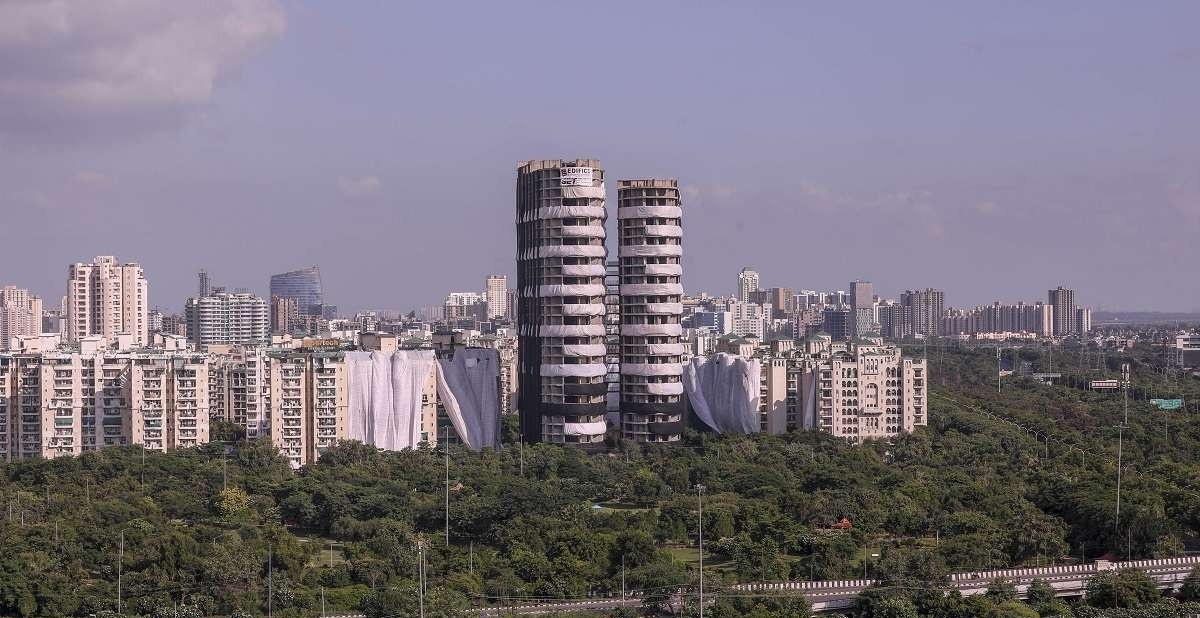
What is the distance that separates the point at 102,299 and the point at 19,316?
9895mm

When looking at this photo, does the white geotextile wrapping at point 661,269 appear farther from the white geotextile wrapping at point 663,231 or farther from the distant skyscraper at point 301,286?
the distant skyscraper at point 301,286

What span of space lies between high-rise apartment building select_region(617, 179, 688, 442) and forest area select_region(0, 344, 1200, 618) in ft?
2.87

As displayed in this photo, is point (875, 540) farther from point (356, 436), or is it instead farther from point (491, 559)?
point (356, 436)

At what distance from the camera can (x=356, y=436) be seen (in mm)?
30516

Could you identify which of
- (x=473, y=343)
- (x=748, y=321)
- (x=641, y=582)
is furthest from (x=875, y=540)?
(x=748, y=321)

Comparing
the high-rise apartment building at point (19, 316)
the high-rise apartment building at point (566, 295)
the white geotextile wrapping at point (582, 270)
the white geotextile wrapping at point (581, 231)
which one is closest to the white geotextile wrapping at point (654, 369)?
the high-rise apartment building at point (566, 295)

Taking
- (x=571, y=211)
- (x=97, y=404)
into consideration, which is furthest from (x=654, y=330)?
(x=97, y=404)

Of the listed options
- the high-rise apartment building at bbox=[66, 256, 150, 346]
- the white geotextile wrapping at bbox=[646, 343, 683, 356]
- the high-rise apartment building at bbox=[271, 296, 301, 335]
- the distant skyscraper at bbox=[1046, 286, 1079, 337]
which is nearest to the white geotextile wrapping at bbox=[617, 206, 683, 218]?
Result: the white geotextile wrapping at bbox=[646, 343, 683, 356]

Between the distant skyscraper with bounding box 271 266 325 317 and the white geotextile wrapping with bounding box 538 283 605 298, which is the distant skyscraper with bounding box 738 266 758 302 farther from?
the white geotextile wrapping with bounding box 538 283 605 298

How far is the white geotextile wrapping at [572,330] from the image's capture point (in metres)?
30.2

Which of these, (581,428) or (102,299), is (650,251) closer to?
(581,428)

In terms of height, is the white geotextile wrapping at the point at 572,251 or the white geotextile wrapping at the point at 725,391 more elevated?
the white geotextile wrapping at the point at 572,251

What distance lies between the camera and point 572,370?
1192 inches

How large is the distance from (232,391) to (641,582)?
1523 centimetres
